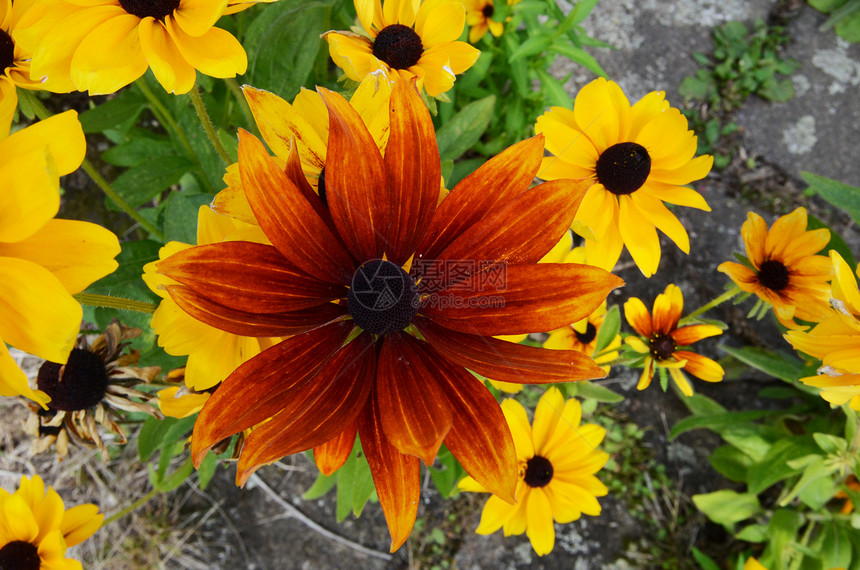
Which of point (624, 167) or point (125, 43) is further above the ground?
point (624, 167)

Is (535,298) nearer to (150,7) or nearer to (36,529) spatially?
(150,7)

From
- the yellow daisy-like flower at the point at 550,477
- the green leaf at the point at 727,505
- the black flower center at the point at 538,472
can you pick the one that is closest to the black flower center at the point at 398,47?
the yellow daisy-like flower at the point at 550,477

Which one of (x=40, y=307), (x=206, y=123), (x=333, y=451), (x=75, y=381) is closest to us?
(x=40, y=307)

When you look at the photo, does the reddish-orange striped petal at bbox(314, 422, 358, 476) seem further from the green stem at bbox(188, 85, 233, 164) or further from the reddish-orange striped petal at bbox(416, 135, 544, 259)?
the green stem at bbox(188, 85, 233, 164)

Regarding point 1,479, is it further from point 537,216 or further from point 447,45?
point 537,216

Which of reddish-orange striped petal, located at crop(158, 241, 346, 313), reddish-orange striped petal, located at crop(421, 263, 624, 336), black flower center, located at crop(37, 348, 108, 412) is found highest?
reddish-orange striped petal, located at crop(421, 263, 624, 336)

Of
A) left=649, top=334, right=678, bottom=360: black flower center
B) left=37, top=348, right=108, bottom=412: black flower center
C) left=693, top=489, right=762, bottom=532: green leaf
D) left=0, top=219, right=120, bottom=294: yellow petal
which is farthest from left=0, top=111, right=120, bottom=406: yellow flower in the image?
left=693, top=489, right=762, bottom=532: green leaf

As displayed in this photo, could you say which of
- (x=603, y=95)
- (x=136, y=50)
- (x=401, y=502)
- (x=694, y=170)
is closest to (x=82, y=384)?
(x=136, y=50)

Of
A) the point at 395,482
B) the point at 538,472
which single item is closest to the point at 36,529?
the point at 395,482
